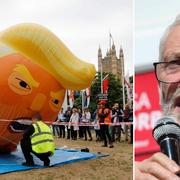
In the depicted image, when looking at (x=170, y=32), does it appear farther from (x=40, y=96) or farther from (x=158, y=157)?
(x=40, y=96)

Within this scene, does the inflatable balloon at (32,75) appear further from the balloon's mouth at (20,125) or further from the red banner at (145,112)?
the red banner at (145,112)

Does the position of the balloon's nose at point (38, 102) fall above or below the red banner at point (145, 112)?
above

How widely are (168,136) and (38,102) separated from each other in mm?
5635

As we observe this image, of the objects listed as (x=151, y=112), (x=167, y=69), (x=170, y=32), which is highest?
(x=170, y=32)

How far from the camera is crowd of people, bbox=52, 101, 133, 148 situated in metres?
10.4

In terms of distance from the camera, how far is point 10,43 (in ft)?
24.8

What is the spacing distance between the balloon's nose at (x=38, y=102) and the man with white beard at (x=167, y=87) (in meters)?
5.46

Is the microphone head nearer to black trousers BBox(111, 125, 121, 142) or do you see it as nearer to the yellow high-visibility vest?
the yellow high-visibility vest

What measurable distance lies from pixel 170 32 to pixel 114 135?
1020 centimetres

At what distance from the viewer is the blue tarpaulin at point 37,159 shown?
22.5ft

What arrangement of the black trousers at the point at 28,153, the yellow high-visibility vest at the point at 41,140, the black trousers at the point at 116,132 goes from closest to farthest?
the yellow high-visibility vest at the point at 41,140 → the black trousers at the point at 28,153 → the black trousers at the point at 116,132

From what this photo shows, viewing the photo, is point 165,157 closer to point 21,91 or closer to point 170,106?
point 170,106

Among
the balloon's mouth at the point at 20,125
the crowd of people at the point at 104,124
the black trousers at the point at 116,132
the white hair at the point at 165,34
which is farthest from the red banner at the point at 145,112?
the black trousers at the point at 116,132

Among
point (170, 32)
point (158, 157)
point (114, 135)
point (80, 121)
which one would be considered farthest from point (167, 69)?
point (80, 121)
